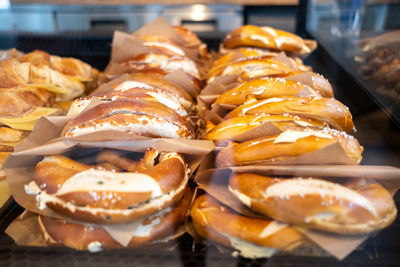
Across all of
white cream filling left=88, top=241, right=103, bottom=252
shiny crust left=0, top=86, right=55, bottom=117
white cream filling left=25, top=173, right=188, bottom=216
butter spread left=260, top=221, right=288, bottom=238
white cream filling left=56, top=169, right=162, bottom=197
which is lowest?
white cream filling left=88, top=241, right=103, bottom=252

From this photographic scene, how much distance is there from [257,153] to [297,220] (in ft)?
0.81

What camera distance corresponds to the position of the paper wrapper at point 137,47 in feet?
7.58

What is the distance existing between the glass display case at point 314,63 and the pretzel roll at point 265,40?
210 mm

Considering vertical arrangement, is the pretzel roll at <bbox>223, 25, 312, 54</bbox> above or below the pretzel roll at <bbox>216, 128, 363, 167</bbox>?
below

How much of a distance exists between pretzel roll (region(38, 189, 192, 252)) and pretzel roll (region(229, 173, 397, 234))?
246 mm

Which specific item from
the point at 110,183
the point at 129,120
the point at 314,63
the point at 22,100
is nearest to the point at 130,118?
the point at 129,120

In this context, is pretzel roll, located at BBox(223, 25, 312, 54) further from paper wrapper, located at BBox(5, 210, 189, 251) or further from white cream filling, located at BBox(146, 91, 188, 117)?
paper wrapper, located at BBox(5, 210, 189, 251)

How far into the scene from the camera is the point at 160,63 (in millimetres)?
2266

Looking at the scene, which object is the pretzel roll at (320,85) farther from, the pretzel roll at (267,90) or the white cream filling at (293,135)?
the white cream filling at (293,135)

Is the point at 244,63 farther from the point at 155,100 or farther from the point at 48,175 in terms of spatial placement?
the point at 48,175

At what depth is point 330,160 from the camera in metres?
1.13

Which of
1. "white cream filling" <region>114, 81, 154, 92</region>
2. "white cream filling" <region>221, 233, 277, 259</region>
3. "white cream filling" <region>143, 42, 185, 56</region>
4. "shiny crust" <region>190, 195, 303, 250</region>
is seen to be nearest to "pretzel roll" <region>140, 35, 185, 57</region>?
"white cream filling" <region>143, 42, 185, 56</region>

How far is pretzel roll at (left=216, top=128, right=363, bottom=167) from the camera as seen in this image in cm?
114

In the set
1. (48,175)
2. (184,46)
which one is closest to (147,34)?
(184,46)
